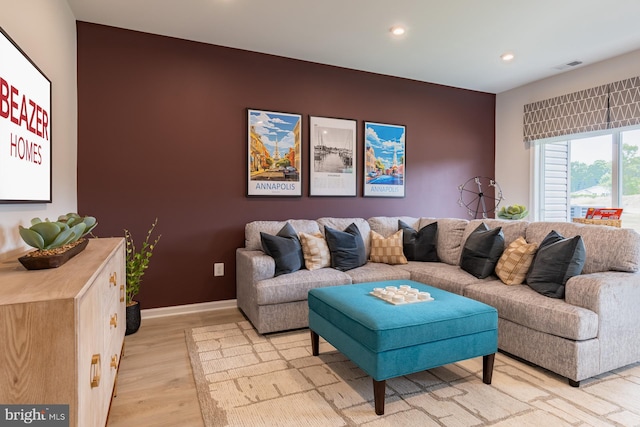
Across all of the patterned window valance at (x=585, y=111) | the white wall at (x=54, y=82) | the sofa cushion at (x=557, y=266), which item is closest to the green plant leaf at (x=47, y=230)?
→ the white wall at (x=54, y=82)

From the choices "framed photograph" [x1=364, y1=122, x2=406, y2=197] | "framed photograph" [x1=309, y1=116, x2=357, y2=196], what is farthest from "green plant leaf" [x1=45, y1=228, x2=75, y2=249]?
"framed photograph" [x1=364, y1=122, x2=406, y2=197]

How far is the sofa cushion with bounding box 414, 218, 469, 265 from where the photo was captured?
3.61 metres

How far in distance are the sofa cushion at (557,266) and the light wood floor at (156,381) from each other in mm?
2299

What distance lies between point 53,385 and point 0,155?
108cm

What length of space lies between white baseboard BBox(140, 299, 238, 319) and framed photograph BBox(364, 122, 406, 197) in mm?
2000

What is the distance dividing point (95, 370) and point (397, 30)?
3310 millimetres

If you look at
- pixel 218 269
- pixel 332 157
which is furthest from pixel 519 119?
pixel 218 269

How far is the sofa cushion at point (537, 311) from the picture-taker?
210 centimetres

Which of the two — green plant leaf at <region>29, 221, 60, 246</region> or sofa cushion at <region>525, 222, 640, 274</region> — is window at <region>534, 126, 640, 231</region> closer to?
sofa cushion at <region>525, 222, 640, 274</region>

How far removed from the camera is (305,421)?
5.91 ft

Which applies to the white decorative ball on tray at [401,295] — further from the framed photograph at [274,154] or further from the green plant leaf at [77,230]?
the framed photograph at [274,154]

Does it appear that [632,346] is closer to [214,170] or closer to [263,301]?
[263,301]

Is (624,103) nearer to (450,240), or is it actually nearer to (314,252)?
(450,240)

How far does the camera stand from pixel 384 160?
14.5ft
